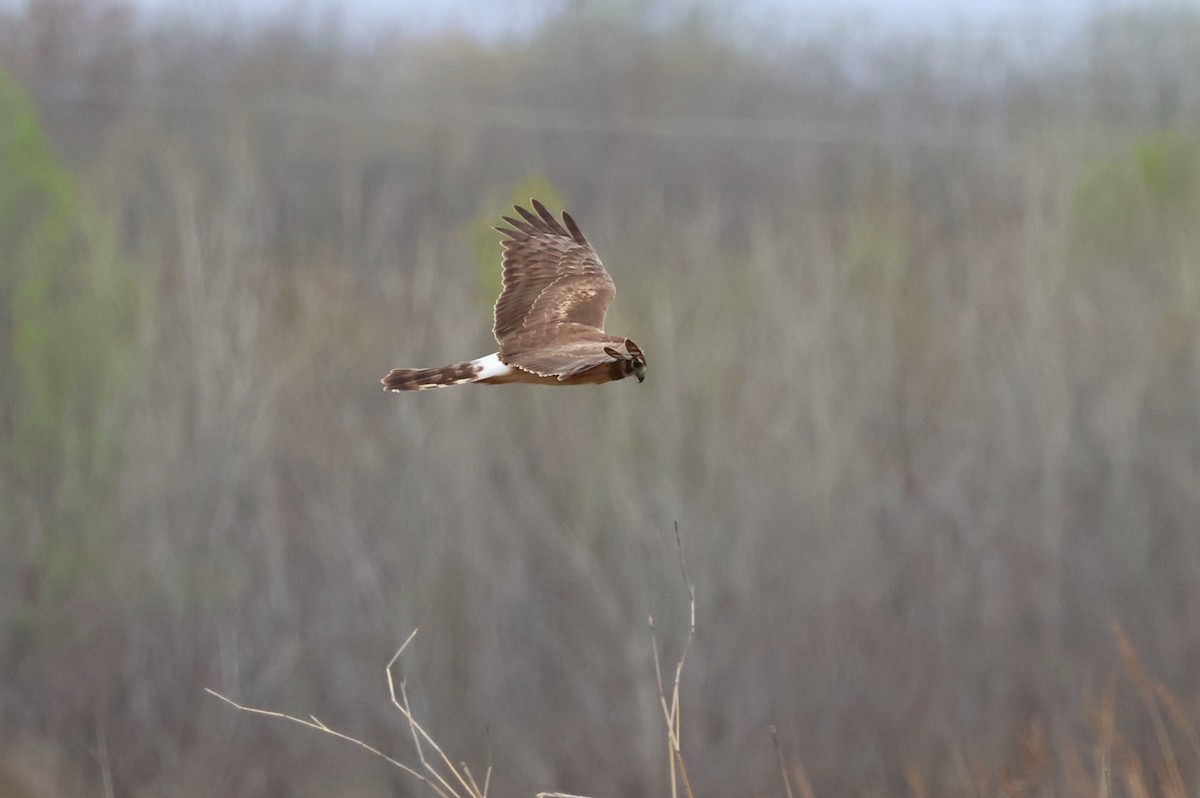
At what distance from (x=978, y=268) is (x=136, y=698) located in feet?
41.1

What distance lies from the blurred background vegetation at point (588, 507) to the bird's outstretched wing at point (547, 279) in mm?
10878

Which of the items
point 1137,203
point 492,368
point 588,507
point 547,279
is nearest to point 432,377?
point 492,368

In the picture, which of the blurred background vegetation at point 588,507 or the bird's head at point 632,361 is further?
the blurred background vegetation at point 588,507

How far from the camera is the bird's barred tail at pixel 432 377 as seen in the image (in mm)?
1794

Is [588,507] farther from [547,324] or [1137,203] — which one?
[547,324]

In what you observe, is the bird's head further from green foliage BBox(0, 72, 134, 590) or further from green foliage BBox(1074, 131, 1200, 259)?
green foliage BBox(1074, 131, 1200, 259)

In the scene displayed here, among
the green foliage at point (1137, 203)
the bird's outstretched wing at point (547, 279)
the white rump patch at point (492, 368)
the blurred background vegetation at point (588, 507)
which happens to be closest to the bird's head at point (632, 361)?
the white rump patch at point (492, 368)

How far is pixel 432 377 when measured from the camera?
73.8 inches

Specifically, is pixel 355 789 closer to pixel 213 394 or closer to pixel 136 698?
pixel 136 698

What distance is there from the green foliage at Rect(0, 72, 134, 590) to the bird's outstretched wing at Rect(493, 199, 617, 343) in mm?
14240

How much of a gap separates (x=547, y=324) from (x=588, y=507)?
14219 millimetres

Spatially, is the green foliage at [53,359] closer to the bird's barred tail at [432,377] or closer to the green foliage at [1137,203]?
the green foliage at [1137,203]

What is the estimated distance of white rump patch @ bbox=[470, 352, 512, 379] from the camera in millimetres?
1706

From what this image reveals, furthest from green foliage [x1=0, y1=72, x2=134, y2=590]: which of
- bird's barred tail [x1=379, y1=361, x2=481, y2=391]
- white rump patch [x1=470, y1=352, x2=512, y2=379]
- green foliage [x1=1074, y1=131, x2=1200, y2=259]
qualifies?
white rump patch [x1=470, y1=352, x2=512, y2=379]
